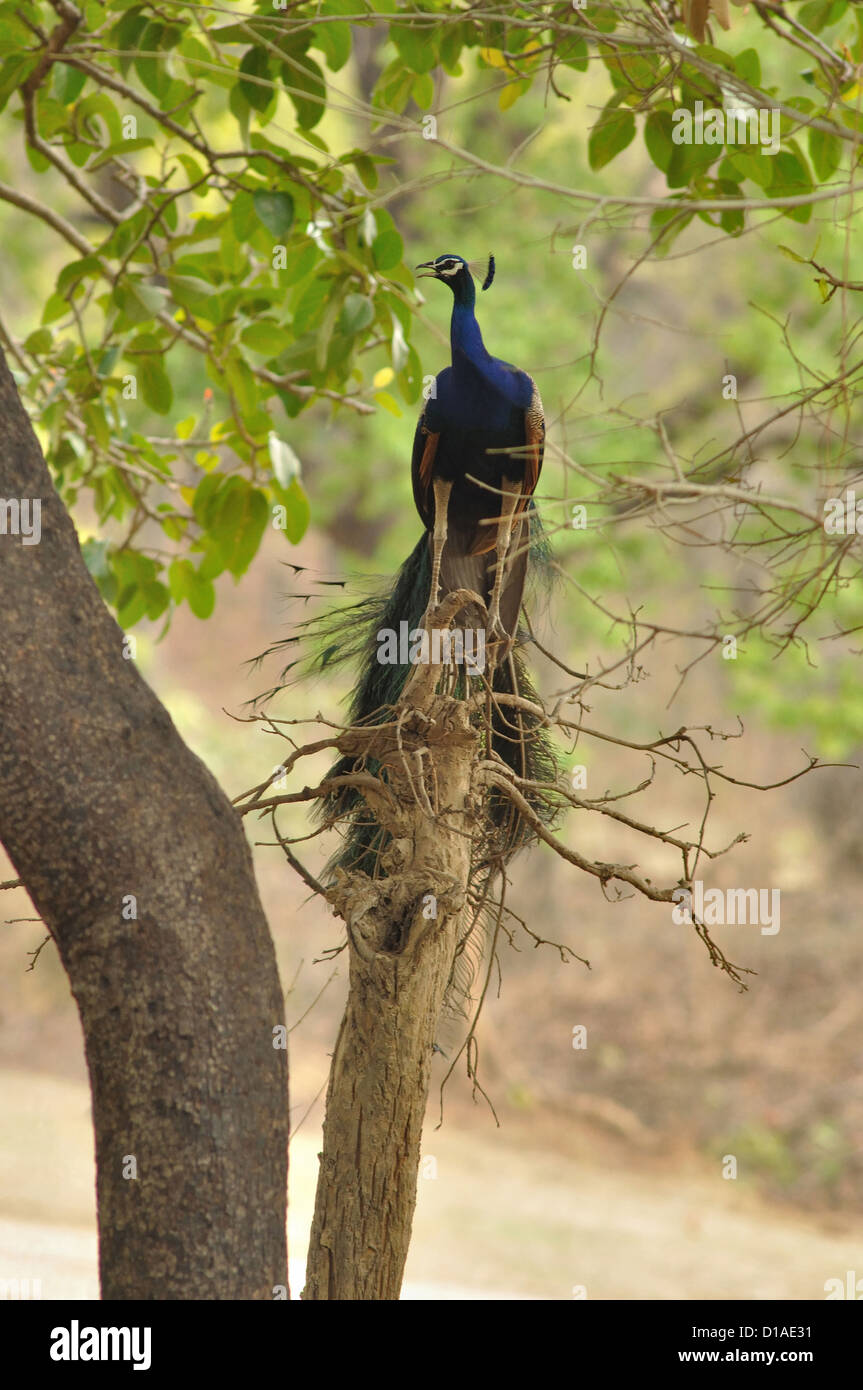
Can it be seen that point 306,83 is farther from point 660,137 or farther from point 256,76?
point 660,137

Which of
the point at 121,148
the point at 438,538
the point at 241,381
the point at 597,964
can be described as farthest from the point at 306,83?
the point at 597,964

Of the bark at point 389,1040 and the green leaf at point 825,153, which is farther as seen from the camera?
the green leaf at point 825,153

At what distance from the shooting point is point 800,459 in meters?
7.60

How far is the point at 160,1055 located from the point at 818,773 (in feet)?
29.1

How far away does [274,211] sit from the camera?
100 inches

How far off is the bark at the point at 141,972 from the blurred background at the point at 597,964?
3586 millimetres

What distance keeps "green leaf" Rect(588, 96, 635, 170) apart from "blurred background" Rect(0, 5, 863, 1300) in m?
3.22

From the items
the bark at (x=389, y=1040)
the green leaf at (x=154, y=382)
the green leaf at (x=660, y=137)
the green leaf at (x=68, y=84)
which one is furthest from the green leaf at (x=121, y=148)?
the bark at (x=389, y=1040)

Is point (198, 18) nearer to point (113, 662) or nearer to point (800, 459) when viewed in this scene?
point (113, 662)

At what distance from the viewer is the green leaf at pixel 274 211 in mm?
2533

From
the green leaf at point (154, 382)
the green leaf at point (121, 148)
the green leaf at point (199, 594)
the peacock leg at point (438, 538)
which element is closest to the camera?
the peacock leg at point (438, 538)

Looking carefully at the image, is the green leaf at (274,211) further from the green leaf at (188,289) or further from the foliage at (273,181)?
the green leaf at (188,289)

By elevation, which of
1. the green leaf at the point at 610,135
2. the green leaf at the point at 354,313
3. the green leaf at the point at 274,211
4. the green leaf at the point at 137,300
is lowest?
the green leaf at the point at 354,313

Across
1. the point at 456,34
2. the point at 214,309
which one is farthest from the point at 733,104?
the point at 214,309
